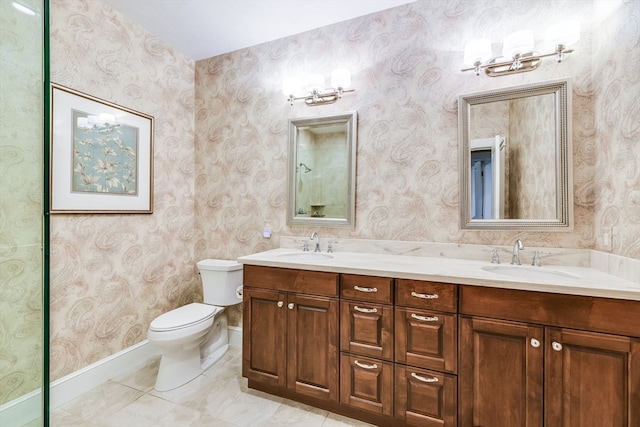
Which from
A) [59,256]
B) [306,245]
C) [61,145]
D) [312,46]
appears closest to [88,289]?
[59,256]

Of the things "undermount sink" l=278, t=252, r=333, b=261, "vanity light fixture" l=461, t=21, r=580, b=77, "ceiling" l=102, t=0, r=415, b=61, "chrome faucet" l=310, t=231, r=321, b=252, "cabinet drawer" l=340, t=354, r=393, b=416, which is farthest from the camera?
"chrome faucet" l=310, t=231, r=321, b=252

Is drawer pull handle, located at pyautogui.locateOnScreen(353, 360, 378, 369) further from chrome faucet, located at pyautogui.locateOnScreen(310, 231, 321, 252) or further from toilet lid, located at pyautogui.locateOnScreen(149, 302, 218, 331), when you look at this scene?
toilet lid, located at pyautogui.locateOnScreen(149, 302, 218, 331)

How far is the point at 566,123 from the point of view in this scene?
1.71 meters

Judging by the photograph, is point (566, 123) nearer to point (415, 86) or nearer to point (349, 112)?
point (415, 86)

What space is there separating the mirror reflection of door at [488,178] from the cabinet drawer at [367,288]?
82 centimetres

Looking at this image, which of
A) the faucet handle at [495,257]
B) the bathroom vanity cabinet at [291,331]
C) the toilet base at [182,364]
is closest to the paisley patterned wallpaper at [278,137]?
the faucet handle at [495,257]

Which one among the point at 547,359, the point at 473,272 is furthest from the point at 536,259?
the point at 547,359

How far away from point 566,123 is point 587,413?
150 centimetres

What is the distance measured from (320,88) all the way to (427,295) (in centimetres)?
170

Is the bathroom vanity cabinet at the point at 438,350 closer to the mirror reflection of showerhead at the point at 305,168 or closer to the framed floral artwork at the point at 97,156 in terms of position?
the mirror reflection of showerhead at the point at 305,168

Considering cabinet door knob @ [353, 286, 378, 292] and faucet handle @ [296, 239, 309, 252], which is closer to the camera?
cabinet door knob @ [353, 286, 378, 292]

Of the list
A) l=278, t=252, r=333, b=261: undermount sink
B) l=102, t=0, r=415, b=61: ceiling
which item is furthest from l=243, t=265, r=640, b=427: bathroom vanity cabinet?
l=102, t=0, r=415, b=61: ceiling

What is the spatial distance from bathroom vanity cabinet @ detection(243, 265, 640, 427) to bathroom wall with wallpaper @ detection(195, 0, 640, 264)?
53 cm

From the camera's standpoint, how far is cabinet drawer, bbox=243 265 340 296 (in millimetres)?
1709
